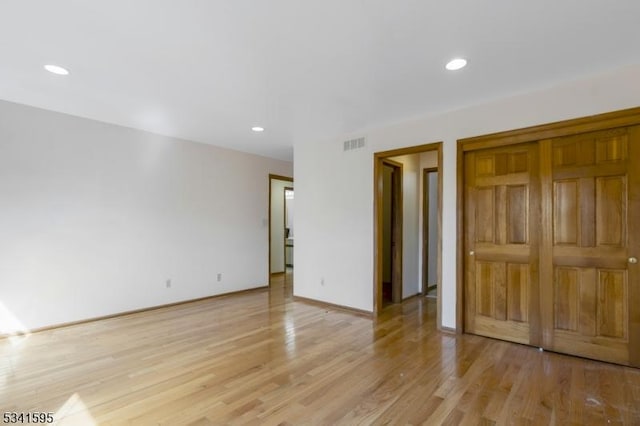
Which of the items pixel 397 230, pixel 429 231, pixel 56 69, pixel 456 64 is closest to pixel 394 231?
pixel 397 230

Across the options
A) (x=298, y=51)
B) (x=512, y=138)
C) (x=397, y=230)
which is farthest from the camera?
(x=397, y=230)

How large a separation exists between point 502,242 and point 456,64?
6.28 ft

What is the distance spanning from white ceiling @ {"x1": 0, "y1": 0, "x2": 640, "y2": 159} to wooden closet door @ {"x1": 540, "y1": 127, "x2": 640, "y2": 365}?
72 centimetres

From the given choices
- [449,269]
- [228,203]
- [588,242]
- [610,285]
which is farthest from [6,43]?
[610,285]

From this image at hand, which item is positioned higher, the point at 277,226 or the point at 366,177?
the point at 366,177

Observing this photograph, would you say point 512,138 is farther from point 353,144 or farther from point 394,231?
point 394,231

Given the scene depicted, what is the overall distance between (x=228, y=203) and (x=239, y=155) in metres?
0.92

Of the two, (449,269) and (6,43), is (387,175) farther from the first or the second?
(6,43)

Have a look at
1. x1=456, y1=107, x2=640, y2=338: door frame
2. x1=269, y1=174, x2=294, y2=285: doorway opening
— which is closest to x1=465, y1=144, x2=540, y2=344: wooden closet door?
x1=456, y1=107, x2=640, y2=338: door frame

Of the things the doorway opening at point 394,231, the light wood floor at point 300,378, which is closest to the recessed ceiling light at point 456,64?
the doorway opening at point 394,231

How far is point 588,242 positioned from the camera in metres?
2.90

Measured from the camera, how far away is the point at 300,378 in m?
2.56

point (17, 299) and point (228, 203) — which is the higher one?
point (228, 203)

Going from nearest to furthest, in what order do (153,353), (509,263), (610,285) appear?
(610,285)
(153,353)
(509,263)
